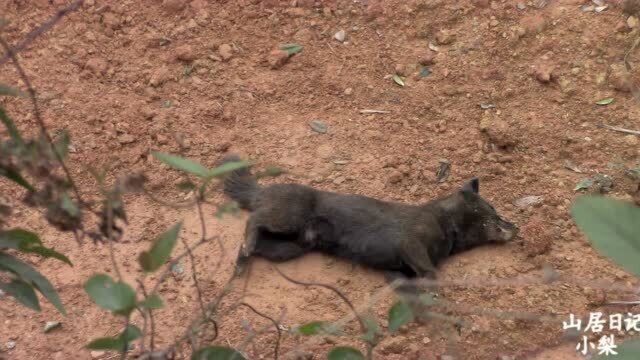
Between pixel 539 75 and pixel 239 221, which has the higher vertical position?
pixel 539 75

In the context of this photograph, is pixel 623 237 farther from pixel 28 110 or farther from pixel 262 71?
pixel 28 110

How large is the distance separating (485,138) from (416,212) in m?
0.77

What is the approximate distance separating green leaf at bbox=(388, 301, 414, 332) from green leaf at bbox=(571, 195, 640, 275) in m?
0.90

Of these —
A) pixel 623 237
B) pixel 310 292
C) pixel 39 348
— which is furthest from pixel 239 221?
pixel 623 237

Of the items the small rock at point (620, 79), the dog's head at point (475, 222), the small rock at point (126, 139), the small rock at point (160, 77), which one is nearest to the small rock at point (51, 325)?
the small rock at point (126, 139)

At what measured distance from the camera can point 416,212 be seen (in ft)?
13.4

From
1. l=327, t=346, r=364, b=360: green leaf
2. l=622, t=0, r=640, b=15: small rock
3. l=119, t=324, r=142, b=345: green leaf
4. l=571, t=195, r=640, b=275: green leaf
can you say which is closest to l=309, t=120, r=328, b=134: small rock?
l=622, t=0, r=640, b=15: small rock

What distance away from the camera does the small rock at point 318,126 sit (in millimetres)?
4652

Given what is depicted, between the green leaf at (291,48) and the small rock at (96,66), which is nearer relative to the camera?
the small rock at (96,66)

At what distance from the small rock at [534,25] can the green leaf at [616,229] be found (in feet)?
11.2

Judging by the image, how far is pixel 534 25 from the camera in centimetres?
505

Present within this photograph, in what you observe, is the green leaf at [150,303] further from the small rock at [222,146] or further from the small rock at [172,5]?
the small rock at [172,5]

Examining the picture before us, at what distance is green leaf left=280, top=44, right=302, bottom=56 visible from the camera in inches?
197

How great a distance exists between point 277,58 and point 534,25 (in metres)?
1.53
